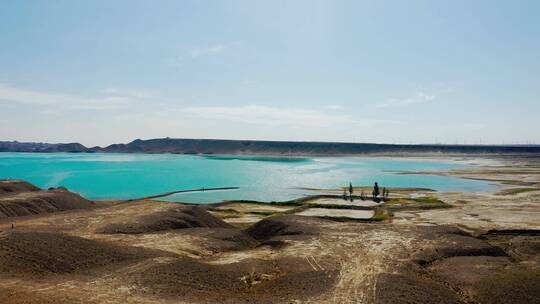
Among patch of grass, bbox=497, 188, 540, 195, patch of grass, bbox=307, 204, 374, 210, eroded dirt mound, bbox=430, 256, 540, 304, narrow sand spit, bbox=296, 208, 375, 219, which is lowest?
narrow sand spit, bbox=296, 208, 375, 219

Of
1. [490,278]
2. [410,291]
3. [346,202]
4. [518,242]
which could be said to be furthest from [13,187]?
[518,242]

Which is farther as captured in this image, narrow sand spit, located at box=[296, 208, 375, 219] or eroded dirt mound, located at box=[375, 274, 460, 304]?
narrow sand spit, located at box=[296, 208, 375, 219]

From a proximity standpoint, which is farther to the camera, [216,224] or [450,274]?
[216,224]

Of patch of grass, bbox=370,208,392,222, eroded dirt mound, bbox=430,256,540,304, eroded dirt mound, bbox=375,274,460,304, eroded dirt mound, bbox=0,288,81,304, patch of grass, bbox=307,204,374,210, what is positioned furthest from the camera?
patch of grass, bbox=307,204,374,210

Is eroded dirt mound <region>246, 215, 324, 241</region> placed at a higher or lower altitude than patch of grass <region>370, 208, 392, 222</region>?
higher

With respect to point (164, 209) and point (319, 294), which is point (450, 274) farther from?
point (164, 209)

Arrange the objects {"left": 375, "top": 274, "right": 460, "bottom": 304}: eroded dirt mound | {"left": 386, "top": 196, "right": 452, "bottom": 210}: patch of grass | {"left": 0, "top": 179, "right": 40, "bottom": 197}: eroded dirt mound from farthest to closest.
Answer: {"left": 0, "top": 179, "right": 40, "bottom": 197}: eroded dirt mound
{"left": 386, "top": 196, "right": 452, "bottom": 210}: patch of grass
{"left": 375, "top": 274, "right": 460, "bottom": 304}: eroded dirt mound

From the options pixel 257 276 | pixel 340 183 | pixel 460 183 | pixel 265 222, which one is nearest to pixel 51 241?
pixel 257 276

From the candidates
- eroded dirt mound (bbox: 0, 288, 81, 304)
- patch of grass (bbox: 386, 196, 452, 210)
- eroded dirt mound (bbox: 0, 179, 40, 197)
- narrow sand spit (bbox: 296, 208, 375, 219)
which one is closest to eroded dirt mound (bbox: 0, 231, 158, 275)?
eroded dirt mound (bbox: 0, 288, 81, 304)

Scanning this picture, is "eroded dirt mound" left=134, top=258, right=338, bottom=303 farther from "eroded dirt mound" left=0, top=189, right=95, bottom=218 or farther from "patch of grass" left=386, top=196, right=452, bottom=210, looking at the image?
"patch of grass" left=386, top=196, right=452, bottom=210
